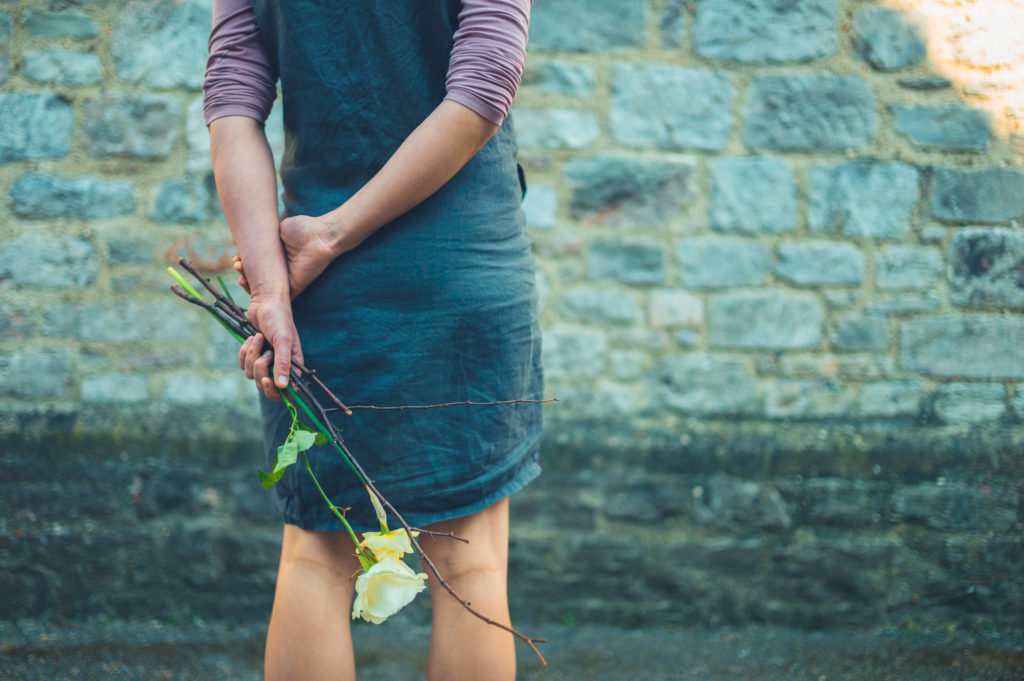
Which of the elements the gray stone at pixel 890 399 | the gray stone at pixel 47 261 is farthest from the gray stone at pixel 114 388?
the gray stone at pixel 890 399

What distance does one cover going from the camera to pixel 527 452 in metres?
1.38

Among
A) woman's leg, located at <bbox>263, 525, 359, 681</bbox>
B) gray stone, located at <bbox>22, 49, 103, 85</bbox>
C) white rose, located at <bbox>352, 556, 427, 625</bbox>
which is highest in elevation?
gray stone, located at <bbox>22, 49, 103, 85</bbox>

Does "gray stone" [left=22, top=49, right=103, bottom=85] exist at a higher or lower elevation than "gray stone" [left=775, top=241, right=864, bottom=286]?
higher

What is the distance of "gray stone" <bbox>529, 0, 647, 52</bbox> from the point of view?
252 cm

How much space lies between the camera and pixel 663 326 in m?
2.61

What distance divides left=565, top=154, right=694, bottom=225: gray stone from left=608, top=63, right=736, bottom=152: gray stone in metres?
0.08

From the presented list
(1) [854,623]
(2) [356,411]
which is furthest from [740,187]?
(2) [356,411]

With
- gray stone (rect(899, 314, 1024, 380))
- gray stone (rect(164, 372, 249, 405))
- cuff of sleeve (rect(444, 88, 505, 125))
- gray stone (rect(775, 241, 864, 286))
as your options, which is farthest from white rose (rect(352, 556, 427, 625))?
gray stone (rect(899, 314, 1024, 380))

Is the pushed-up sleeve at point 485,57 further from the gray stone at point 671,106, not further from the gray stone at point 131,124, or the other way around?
the gray stone at point 131,124

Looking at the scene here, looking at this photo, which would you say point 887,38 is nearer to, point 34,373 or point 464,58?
point 464,58

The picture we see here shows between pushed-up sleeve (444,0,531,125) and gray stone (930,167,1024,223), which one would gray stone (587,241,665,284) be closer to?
gray stone (930,167,1024,223)

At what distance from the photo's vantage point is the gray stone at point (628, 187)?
257 centimetres

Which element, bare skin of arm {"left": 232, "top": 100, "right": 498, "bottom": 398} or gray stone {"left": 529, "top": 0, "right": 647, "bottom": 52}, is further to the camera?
gray stone {"left": 529, "top": 0, "right": 647, "bottom": 52}

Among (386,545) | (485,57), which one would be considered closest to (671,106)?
(485,57)
